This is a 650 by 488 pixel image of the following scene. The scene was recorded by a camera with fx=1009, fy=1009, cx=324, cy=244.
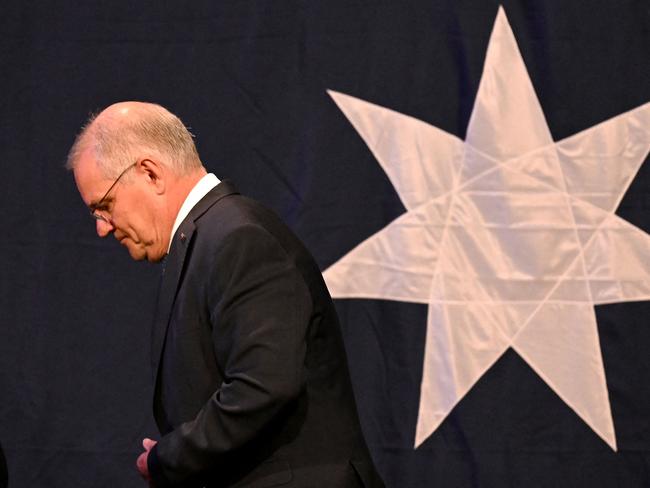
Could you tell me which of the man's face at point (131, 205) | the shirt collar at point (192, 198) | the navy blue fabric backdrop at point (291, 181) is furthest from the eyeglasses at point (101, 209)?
the navy blue fabric backdrop at point (291, 181)

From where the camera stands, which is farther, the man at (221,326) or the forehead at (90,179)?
the forehead at (90,179)

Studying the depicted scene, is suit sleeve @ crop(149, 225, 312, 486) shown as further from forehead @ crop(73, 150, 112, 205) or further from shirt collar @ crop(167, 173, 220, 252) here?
forehead @ crop(73, 150, 112, 205)

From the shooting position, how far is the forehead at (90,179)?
163 cm

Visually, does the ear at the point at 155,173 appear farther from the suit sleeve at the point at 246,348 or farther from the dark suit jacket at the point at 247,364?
the suit sleeve at the point at 246,348

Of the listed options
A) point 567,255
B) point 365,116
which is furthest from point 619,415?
point 365,116

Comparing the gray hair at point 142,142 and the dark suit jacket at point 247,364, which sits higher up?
the gray hair at point 142,142

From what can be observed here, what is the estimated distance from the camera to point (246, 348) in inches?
55.4

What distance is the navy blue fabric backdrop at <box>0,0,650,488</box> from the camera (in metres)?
2.59

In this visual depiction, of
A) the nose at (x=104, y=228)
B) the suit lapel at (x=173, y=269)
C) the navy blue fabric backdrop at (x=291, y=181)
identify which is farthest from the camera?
the navy blue fabric backdrop at (x=291, y=181)

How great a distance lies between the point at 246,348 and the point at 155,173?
14.1 inches

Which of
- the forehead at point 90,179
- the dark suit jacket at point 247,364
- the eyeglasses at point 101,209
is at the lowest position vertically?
the dark suit jacket at point 247,364

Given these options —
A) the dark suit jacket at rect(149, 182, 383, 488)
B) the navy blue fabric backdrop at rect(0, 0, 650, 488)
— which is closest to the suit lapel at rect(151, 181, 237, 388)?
the dark suit jacket at rect(149, 182, 383, 488)

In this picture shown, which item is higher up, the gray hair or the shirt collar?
the gray hair

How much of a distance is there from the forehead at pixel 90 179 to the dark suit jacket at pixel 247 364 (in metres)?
0.15
